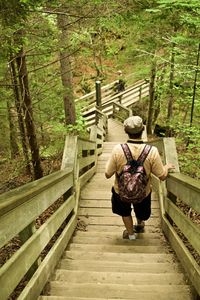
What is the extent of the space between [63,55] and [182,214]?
9.31 meters

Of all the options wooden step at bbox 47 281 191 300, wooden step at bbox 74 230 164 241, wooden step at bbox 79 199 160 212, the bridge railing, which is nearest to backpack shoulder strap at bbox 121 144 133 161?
the bridge railing

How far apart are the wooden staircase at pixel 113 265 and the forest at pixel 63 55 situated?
2737mm

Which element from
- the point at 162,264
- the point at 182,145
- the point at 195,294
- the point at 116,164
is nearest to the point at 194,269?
the point at 195,294

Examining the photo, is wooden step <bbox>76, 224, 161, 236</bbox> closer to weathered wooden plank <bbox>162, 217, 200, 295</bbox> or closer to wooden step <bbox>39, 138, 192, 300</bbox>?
wooden step <bbox>39, 138, 192, 300</bbox>

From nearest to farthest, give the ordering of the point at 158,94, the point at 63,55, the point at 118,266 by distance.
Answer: the point at 118,266, the point at 63,55, the point at 158,94

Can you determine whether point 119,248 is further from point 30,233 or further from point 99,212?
point 30,233

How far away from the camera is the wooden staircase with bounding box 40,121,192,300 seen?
314 cm

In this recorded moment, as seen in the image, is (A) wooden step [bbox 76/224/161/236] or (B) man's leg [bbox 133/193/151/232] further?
(A) wooden step [bbox 76/224/161/236]

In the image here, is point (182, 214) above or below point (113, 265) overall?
above

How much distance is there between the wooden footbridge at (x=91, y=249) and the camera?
2.62 meters

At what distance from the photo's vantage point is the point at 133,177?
4.18m

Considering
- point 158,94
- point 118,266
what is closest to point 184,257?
point 118,266

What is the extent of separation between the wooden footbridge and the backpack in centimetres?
42

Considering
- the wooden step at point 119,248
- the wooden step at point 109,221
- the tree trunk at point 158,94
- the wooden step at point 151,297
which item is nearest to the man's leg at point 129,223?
the wooden step at point 119,248
